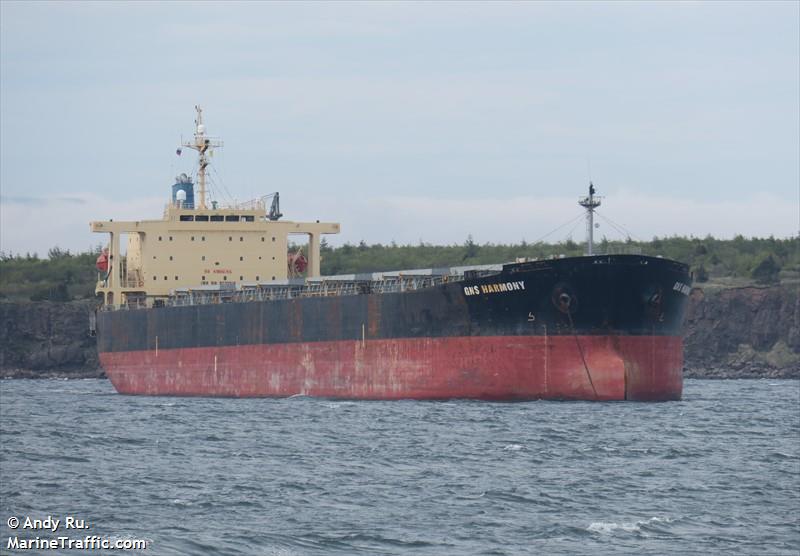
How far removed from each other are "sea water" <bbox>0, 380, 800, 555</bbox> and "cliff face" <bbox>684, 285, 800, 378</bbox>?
41.7 m

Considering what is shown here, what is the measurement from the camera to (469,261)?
9738 centimetres

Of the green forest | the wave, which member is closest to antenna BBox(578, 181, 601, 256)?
the wave

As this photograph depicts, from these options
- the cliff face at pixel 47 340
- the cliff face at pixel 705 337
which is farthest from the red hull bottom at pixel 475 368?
the cliff face at pixel 47 340

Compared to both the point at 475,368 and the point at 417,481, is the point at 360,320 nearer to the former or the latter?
the point at 475,368

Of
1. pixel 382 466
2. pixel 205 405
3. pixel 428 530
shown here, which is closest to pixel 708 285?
pixel 205 405

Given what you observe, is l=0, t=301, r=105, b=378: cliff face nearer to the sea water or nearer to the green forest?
the green forest

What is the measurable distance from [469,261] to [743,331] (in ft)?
77.8

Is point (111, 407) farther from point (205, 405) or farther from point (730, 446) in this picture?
point (730, 446)

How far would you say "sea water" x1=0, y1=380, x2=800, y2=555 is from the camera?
18844mm

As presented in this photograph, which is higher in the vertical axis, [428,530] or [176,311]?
[176,311]

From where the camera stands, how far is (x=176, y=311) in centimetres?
5194

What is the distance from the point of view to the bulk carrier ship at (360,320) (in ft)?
124

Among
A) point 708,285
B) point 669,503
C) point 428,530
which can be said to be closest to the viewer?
point 428,530

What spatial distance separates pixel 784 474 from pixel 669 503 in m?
4.29
